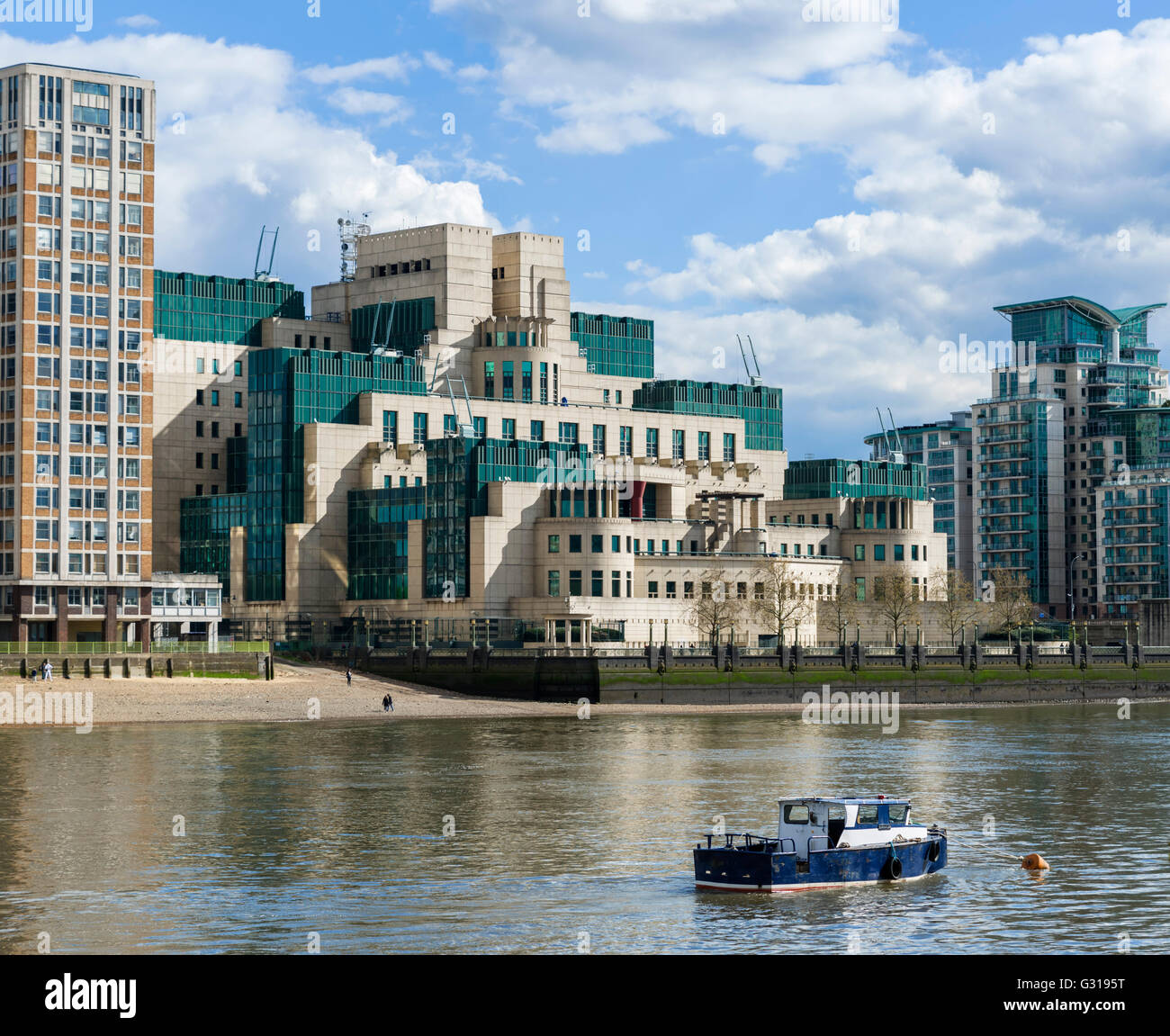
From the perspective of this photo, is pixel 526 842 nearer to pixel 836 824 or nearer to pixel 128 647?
pixel 836 824

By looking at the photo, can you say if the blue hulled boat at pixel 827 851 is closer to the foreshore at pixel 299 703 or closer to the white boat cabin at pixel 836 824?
the white boat cabin at pixel 836 824

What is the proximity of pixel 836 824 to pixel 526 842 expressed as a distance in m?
14.4

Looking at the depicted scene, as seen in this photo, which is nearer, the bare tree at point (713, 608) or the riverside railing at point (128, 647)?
the riverside railing at point (128, 647)

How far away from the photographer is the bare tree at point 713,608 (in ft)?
627

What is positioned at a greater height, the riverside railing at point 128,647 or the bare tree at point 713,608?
the bare tree at point 713,608

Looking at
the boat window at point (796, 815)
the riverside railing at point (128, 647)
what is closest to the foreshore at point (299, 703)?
the riverside railing at point (128, 647)

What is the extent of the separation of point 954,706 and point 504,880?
126951mm

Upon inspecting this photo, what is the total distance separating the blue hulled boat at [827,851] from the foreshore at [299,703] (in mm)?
84445

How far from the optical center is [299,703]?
149 m

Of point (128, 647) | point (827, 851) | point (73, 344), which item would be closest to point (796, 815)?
point (827, 851)

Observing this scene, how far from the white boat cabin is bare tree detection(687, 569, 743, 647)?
125 metres

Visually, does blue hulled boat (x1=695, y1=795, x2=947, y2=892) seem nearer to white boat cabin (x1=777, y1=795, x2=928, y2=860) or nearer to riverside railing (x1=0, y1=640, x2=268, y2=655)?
white boat cabin (x1=777, y1=795, x2=928, y2=860)

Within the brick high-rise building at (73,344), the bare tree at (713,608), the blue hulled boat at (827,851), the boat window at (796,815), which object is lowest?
the blue hulled boat at (827,851)

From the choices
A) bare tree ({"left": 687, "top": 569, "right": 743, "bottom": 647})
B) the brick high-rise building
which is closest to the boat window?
the brick high-rise building
